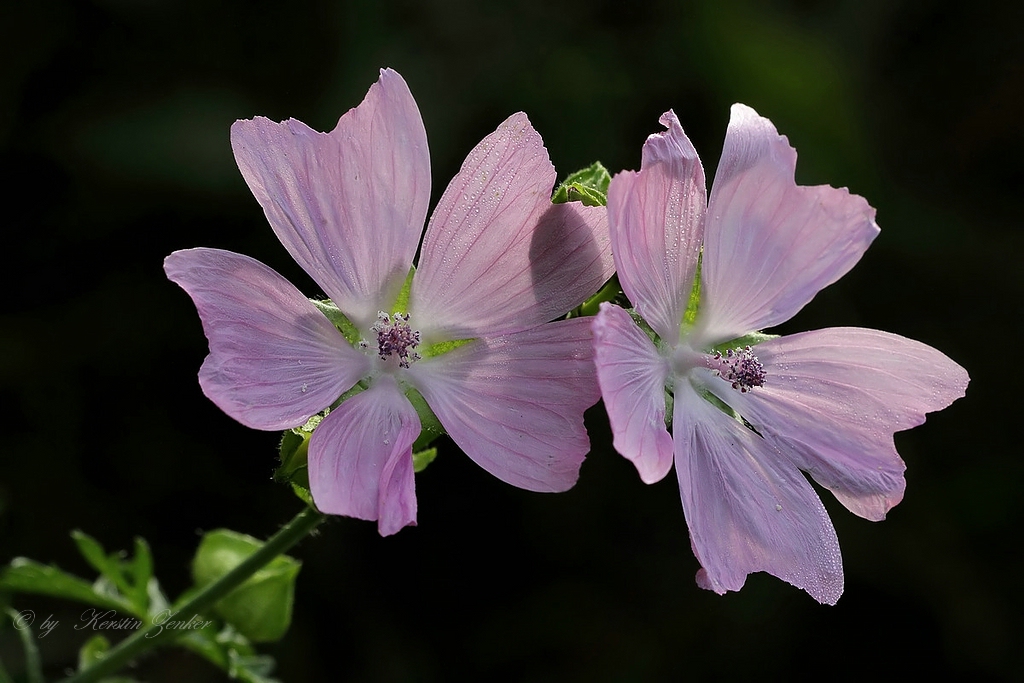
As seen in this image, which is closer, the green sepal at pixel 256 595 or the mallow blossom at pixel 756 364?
the mallow blossom at pixel 756 364

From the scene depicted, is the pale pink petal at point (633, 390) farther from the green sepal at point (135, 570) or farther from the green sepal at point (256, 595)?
the green sepal at point (135, 570)

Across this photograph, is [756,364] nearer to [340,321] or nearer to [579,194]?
[579,194]

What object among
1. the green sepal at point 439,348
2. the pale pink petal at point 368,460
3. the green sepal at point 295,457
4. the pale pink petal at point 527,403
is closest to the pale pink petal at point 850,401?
the pale pink petal at point 527,403

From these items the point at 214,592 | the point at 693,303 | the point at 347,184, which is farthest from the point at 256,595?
the point at 693,303

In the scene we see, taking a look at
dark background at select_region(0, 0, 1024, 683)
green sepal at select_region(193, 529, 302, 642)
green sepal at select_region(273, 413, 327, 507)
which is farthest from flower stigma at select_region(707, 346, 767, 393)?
dark background at select_region(0, 0, 1024, 683)

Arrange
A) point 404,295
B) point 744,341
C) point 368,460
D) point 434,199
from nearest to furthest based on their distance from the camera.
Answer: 1. point 368,460
2. point 404,295
3. point 744,341
4. point 434,199

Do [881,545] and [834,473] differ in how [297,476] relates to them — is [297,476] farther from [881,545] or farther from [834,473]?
[881,545]

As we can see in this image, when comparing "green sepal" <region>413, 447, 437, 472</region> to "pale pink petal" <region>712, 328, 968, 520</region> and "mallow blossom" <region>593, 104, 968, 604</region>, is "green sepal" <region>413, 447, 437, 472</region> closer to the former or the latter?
"mallow blossom" <region>593, 104, 968, 604</region>

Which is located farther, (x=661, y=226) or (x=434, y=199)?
(x=434, y=199)
